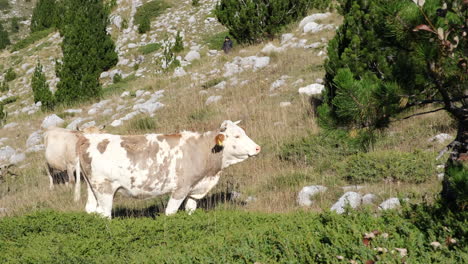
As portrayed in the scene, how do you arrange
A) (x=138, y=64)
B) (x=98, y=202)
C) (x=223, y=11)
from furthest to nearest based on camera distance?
(x=138, y=64) → (x=223, y=11) → (x=98, y=202)

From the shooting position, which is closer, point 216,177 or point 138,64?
point 216,177

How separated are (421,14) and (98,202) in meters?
4.77

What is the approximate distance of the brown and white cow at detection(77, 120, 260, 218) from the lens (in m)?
6.82

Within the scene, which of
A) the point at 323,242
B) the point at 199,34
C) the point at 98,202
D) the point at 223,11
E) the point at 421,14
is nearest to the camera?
the point at 421,14

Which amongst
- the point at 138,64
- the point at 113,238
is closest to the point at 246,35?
the point at 138,64

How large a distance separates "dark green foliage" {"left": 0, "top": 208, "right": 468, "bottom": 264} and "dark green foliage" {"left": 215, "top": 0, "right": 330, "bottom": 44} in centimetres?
1545

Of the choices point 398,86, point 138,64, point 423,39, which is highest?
point 423,39

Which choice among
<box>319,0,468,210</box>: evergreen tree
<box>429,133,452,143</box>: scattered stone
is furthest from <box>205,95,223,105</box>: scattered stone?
<box>319,0,468,210</box>: evergreen tree

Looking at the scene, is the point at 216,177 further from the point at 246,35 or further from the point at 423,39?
the point at 246,35

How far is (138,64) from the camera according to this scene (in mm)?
28578

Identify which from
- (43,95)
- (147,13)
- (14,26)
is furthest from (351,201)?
(14,26)

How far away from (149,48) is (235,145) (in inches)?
952

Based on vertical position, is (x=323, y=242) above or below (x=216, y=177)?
above

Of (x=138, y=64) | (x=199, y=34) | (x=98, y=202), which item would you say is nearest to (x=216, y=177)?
(x=98, y=202)
